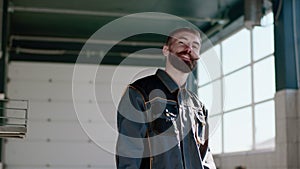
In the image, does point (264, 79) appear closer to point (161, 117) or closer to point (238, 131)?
point (238, 131)

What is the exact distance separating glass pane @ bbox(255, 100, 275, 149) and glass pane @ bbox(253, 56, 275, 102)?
17 centimetres

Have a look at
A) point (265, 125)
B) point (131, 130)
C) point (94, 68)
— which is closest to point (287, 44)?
point (265, 125)

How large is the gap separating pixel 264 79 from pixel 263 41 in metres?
0.68

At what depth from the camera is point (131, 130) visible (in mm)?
1740

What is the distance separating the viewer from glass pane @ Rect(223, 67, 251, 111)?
10748 millimetres

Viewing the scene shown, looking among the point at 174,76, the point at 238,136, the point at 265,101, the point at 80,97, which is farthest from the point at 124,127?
the point at 80,97

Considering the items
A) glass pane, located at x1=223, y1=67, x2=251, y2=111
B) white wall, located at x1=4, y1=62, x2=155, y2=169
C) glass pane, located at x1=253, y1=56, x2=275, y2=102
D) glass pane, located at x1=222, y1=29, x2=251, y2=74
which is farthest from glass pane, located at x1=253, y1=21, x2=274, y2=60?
white wall, located at x1=4, y1=62, x2=155, y2=169

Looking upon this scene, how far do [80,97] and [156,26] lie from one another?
2.36m

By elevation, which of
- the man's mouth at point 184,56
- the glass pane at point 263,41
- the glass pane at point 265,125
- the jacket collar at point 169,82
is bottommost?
the jacket collar at point 169,82

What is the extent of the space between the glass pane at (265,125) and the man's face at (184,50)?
304 inches

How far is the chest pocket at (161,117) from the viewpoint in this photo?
1.78 m

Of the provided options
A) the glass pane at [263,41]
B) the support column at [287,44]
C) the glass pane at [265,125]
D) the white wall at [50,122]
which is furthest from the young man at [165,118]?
the white wall at [50,122]

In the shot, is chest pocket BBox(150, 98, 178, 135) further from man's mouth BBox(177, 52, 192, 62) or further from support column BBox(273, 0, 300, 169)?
support column BBox(273, 0, 300, 169)

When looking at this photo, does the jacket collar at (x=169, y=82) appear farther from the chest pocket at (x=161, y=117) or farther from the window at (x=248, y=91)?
the window at (x=248, y=91)
